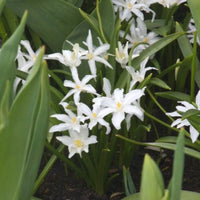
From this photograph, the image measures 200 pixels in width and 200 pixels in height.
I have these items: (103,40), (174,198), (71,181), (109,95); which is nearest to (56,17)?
(103,40)

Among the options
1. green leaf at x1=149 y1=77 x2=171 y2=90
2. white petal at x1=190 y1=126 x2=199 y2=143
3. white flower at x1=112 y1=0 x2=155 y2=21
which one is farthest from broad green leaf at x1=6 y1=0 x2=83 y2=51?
white petal at x1=190 y1=126 x2=199 y2=143

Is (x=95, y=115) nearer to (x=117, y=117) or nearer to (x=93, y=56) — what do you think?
(x=117, y=117)

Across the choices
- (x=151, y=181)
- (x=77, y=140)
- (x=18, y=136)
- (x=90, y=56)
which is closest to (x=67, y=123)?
(x=77, y=140)

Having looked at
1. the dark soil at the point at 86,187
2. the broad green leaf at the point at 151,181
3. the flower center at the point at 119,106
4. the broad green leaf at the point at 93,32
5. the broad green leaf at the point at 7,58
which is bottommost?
the dark soil at the point at 86,187

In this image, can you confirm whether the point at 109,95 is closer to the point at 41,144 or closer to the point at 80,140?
the point at 80,140

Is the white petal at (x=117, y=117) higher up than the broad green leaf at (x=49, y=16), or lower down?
lower down

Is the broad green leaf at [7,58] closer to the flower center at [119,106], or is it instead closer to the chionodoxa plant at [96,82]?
the chionodoxa plant at [96,82]

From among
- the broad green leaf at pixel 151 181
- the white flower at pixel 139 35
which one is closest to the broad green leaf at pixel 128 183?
the white flower at pixel 139 35

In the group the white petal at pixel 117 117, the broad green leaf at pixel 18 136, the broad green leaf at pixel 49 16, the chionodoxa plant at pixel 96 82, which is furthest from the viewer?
the broad green leaf at pixel 49 16
